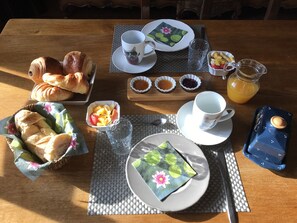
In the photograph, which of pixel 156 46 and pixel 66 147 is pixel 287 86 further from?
pixel 66 147

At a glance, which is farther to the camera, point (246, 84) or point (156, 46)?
point (156, 46)

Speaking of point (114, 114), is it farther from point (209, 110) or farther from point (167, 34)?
point (167, 34)

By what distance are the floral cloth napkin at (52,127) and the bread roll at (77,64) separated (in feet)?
0.57

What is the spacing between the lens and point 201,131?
0.75 metres

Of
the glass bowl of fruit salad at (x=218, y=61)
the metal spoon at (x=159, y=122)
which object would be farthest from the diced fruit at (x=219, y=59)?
the metal spoon at (x=159, y=122)

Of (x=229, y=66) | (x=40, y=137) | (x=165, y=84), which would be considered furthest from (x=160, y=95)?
(x=40, y=137)

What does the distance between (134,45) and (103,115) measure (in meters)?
0.28

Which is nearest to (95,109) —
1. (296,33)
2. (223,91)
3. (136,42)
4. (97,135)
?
(97,135)

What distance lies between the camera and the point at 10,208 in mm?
609

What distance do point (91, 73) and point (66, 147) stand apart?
32 centimetres

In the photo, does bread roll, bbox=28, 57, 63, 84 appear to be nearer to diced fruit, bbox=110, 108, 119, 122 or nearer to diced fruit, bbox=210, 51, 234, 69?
diced fruit, bbox=110, 108, 119, 122

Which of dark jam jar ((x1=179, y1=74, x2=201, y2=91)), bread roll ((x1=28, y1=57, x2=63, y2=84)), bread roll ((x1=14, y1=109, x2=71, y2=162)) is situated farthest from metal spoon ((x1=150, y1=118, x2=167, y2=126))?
bread roll ((x1=28, y1=57, x2=63, y2=84))

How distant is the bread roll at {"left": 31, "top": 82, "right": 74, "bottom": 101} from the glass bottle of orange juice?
50 centimetres

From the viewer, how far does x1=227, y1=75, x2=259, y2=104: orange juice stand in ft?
2.62
